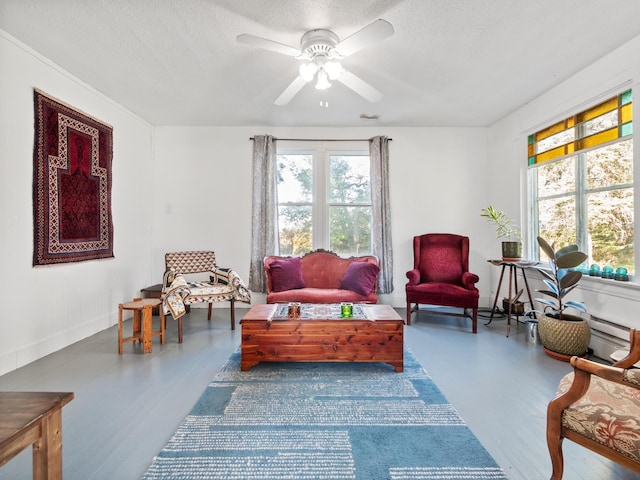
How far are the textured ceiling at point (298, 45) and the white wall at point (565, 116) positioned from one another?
147 mm

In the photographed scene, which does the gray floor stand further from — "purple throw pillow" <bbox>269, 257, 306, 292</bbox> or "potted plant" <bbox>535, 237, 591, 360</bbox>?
"purple throw pillow" <bbox>269, 257, 306, 292</bbox>

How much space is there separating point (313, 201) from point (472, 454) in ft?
12.3

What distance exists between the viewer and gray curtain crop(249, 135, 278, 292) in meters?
4.58

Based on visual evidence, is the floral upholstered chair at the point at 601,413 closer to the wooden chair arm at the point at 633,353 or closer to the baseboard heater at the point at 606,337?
the wooden chair arm at the point at 633,353

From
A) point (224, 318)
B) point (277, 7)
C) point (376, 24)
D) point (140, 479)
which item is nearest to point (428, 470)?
point (140, 479)

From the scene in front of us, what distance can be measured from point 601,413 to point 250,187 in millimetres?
4399

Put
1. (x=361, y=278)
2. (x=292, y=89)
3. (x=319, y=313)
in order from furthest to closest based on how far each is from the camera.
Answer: (x=361, y=278)
(x=292, y=89)
(x=319, y=313)

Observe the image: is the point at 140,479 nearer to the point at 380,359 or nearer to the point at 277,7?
the point at 380,359

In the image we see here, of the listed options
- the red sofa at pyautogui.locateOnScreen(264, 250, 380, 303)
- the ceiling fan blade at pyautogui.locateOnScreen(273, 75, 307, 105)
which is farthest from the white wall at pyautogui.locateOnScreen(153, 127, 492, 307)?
the ceiling fan blade at pyautogui.locateOnScreen(273, 75, 307, 105)

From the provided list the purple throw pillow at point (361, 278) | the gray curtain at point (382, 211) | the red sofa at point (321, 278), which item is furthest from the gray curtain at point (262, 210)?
the gray curtain at point (382, 211)

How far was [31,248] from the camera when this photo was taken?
278 cm

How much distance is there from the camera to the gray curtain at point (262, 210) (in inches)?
180

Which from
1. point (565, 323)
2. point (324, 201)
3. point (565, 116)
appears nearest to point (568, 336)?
point (565, 323)

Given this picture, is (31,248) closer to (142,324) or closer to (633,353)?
(142,324)
